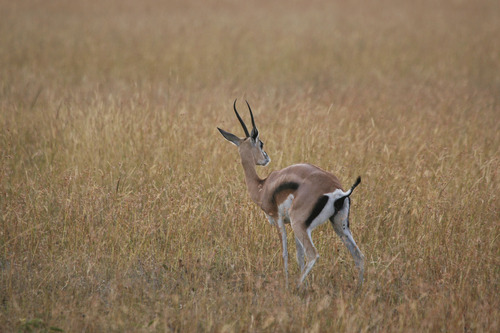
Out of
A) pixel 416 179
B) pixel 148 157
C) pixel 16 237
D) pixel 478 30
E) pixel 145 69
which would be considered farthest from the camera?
pixel 478 30

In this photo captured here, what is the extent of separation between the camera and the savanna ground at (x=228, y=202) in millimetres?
3598

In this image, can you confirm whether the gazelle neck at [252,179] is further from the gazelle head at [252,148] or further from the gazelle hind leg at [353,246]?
the gazelle hind leg at [353,246]

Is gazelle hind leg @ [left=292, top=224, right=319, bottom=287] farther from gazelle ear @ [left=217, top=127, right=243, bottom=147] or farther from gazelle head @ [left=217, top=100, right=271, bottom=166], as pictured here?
gazelle ear @ [left=217, top=127, right=243, bottom=147]

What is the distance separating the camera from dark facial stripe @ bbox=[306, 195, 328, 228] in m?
3.77

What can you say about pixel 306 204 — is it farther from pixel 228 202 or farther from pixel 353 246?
pixel 228 202

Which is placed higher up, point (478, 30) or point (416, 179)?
point (478, 30)

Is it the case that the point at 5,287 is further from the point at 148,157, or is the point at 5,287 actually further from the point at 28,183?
the point at 148,157

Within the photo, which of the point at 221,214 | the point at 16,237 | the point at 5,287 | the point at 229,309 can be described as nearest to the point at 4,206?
the point at 16,237

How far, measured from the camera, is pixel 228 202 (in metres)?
5.07

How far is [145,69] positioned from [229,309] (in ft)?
29.5

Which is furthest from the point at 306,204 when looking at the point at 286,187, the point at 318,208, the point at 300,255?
the point at 300,255

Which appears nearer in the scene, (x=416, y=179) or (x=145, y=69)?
(x=416, y=179)

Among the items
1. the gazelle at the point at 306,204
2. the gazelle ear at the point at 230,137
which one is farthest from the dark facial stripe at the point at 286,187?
the gazelle ear at the point at 230,137

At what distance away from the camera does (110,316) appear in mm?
3453
